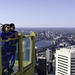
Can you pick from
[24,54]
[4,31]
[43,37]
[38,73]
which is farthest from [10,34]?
[43,37]

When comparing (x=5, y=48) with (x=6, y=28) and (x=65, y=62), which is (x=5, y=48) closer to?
(x=6, y=28)

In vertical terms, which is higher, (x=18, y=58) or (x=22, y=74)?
(x=18, y=58)

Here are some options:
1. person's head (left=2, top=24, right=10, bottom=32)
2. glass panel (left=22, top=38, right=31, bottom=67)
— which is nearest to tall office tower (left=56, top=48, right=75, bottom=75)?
glass panel (left=22, top=38, right=31, bottom=67)

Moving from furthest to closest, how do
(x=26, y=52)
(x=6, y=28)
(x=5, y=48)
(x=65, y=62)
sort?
(x=65, y=62) → (x=26, y=52) → (x=6, y=28) → (x=5, y=48)

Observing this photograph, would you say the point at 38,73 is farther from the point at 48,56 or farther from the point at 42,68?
the point at 48,56

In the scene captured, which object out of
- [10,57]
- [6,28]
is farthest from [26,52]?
[6,28]

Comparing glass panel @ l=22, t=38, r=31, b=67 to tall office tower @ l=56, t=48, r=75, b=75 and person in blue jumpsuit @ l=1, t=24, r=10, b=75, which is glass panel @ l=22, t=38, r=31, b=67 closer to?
person in blue jumpsuit @ l=1, t=24, r=10, b=75
